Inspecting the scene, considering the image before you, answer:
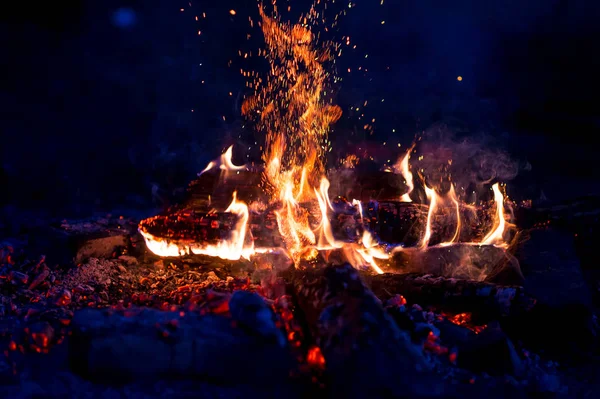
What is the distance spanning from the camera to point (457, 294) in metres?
3.02

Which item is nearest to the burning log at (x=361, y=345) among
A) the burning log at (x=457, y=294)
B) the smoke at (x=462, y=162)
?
the burning log at (x=457, y=294)

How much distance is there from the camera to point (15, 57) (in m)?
7.87

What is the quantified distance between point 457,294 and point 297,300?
4.38ft

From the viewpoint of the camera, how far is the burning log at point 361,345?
1.76 m

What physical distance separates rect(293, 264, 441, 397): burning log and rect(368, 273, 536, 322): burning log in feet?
3.57

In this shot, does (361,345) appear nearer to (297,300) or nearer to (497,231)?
(297,300)

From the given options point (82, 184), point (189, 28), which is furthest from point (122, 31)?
point (82, 184)

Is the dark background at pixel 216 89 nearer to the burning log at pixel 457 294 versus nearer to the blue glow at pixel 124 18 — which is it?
the blue glow at pixel 124 18

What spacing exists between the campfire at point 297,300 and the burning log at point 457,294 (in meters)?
0.01

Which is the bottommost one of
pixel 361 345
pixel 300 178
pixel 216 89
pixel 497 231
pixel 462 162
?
pixel 361 345

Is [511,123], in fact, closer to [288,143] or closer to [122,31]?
[288,143]

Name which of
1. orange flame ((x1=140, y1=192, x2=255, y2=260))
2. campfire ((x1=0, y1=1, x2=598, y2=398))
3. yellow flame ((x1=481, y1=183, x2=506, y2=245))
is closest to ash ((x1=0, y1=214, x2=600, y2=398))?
campfire ((x1=0, y1=1, x2=598, y2=398))

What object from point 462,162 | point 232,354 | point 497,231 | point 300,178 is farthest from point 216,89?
point 232,354

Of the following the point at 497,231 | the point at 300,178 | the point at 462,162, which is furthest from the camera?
the point at 462,162
